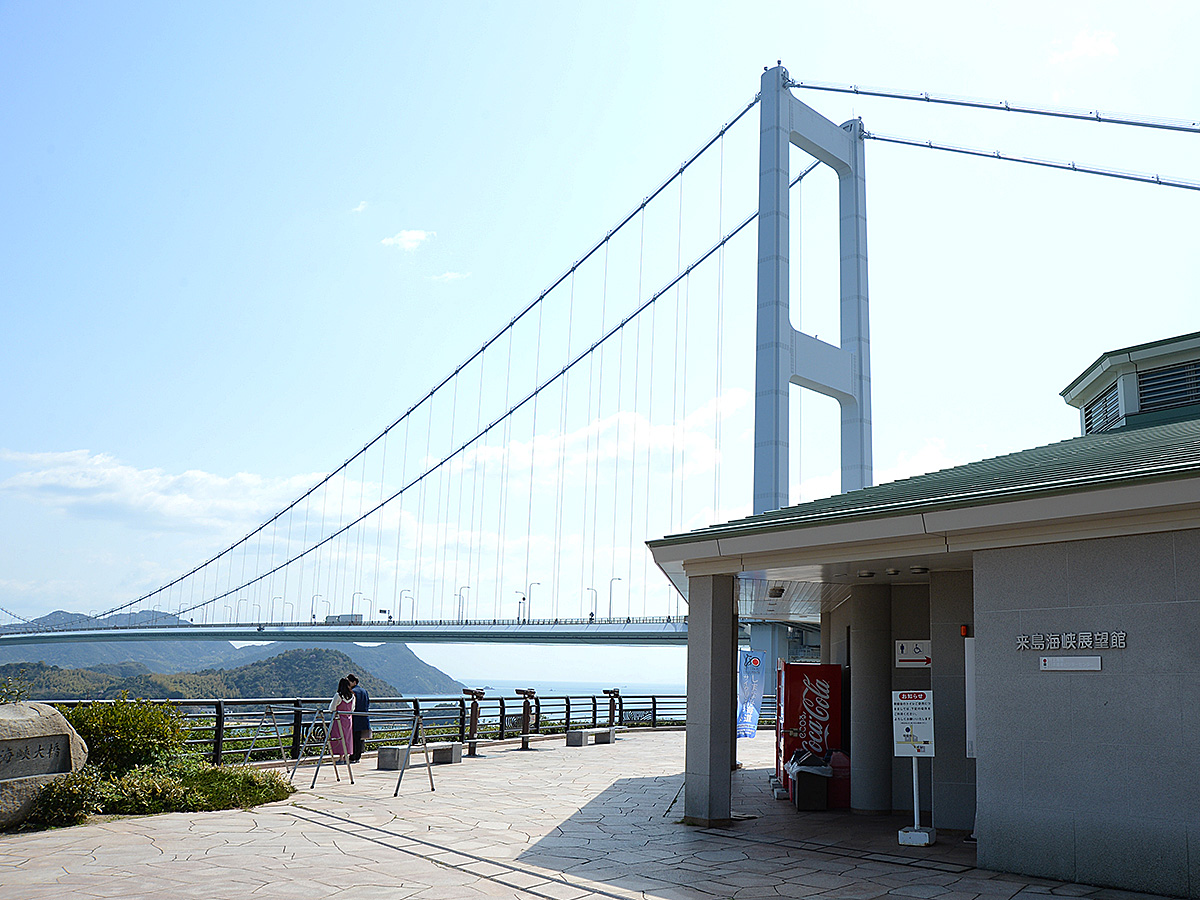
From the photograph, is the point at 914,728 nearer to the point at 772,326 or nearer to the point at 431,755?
the point at 431,755

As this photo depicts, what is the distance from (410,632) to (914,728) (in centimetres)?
4582

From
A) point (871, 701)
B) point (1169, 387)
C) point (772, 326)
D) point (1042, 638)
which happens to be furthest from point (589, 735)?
point (1042, 638)

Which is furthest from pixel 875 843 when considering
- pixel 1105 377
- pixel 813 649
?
pixel 813 649

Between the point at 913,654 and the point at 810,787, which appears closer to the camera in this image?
the point at 810,787

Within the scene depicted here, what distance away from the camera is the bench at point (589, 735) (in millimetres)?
19203

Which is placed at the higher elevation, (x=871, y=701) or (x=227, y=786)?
(x=871, y=701)

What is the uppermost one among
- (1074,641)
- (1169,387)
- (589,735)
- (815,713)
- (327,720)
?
(1169,387)

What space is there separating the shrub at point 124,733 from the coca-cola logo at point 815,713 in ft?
25.6

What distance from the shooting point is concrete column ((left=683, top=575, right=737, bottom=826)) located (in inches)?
387

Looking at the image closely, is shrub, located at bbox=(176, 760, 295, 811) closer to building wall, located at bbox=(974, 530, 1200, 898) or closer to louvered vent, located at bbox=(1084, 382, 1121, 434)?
building wall, located at bbox=(974, 530, 1200, 898)

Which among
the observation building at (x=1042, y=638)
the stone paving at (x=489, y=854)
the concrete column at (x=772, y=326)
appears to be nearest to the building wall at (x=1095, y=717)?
the observation building at (x=1042, y=638)

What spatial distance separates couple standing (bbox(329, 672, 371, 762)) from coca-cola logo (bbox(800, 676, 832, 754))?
19.6 feet

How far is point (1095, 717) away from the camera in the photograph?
7.16 meters

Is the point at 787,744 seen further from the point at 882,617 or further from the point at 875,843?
the point at 875,843
